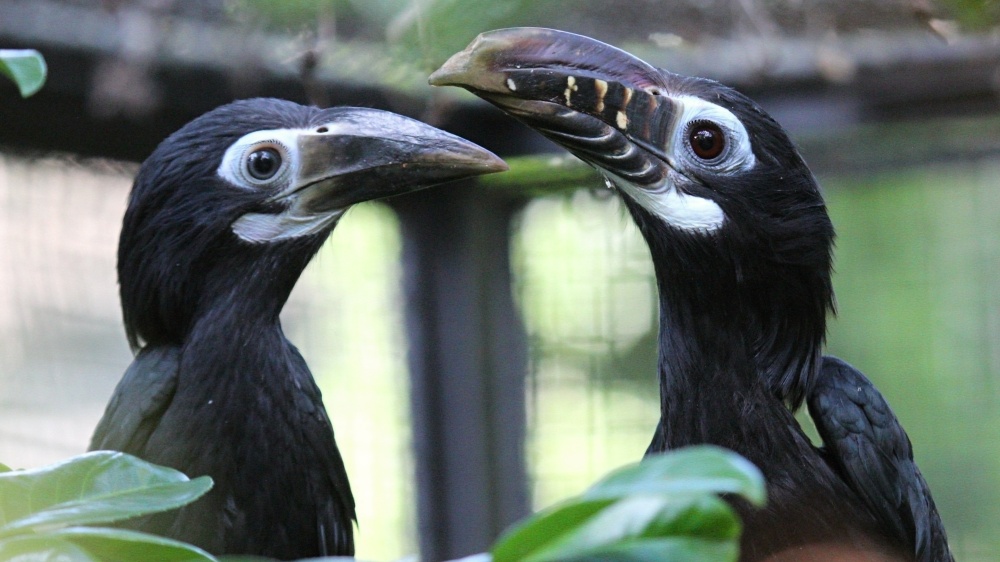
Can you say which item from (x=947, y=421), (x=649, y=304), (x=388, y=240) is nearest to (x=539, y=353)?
(x=649, y=304)

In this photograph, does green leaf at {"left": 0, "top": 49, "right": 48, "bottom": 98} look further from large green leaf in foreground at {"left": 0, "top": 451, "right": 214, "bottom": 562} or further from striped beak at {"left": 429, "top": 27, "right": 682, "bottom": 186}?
striped beak at {"left": 429, "top": 27, "right": 682, "bottom": 186}

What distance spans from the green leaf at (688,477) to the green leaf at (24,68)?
2.50ft

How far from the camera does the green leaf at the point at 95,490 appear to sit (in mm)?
944

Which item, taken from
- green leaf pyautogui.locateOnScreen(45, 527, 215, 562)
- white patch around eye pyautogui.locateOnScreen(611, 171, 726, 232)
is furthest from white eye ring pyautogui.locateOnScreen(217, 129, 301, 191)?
green leaf pyautogui.locateOnScreen(45, 527, 215, 562)

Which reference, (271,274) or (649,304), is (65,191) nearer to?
(271,274)

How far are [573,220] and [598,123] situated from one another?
4.79 ft

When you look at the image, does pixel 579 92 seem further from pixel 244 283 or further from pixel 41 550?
pixel 41 550

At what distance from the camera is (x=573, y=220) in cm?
316

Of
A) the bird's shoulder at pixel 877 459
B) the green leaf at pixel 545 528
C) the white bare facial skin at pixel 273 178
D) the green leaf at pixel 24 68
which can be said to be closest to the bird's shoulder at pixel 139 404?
the white bare facial skin at pixel 273 178

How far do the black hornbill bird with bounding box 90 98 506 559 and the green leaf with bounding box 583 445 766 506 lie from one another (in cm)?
112

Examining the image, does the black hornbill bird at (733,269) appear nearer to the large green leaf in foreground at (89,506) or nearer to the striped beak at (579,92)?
the striped beak at (579,92)

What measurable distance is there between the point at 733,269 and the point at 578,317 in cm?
154

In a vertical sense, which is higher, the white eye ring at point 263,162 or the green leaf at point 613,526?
the white eye ring at point 263,162

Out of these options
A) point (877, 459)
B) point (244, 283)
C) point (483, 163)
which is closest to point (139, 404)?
point (244, 283)
